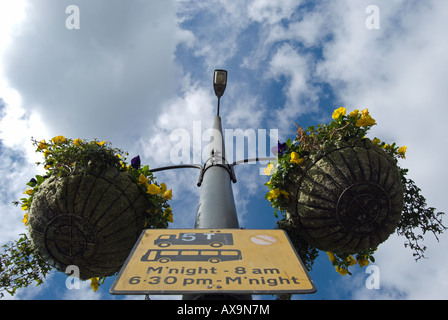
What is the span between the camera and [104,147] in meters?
3.78

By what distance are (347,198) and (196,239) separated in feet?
4.92

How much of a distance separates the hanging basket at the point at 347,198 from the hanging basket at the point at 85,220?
1.73 meters

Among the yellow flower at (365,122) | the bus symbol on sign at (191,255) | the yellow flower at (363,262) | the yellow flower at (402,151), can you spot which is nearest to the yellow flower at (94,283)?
the bus symbol on sign at (191,255)

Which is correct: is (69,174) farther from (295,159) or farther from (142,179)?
(295,159)

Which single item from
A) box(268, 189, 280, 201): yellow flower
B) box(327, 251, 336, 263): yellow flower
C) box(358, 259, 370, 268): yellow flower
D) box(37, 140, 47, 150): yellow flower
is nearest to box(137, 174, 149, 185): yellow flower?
box(37, 140, 47, 150): yellow flower

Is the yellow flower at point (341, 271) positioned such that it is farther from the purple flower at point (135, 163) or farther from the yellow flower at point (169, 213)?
the purple flower at point (135, 163)

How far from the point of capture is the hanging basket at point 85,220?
10.6 feet

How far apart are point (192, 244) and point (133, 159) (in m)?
1.75

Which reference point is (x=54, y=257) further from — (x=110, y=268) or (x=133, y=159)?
(x=133, y=159)

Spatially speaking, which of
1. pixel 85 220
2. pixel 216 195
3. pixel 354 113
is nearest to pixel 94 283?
pixel 85 220

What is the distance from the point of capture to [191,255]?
7.83ft

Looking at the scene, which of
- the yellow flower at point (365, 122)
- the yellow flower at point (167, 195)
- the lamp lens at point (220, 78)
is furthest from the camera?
the lamp lens at point (220, 78)

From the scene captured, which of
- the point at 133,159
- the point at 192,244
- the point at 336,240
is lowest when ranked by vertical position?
the point at 192,244
